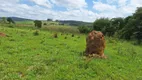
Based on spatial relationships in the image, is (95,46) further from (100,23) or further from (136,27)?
(100,23)

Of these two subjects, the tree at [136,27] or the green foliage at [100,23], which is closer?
the tree at [136,27]

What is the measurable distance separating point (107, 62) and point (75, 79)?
4716mm

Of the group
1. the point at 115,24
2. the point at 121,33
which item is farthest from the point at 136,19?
the point at 115,24

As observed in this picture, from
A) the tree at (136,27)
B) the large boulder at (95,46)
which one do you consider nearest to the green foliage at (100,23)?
the tree at (136,27)

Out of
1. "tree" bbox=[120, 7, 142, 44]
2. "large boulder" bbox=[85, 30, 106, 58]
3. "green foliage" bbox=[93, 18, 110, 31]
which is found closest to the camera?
"large boulder" bbox=[85, 30, 106, 58]

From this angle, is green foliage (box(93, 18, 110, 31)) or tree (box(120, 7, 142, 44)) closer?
tree (box(120, 7, 142, 44))

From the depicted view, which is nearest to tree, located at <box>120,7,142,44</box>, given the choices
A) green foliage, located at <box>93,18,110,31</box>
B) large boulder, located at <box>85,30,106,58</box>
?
large boulder, located at <box>85,30,106,58</box>

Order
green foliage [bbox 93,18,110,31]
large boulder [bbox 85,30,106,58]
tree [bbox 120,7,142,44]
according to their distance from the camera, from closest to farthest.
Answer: large boulder [bbox 85,30,106,58] < tree [bbox 120,7,142,44] < green foliage [bbox 93,18,110,31]

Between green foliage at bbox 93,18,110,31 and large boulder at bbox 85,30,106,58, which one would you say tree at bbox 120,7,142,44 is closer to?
large boulder at bbox 85,30,106,58

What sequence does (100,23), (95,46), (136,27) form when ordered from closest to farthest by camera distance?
(95,46) < (136,27) < (100,23)

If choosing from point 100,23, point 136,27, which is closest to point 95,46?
point 136,27

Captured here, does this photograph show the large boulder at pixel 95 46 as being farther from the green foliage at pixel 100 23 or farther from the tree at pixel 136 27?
the green foliage at pixel 100 23

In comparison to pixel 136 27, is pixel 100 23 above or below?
below

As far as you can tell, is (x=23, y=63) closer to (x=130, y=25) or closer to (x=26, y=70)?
(x=26, y=70)
